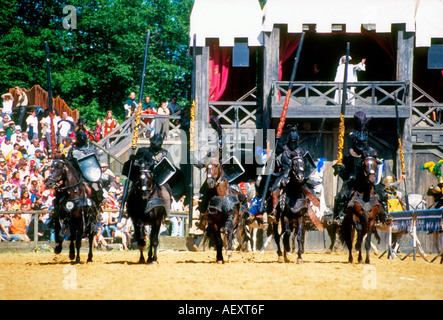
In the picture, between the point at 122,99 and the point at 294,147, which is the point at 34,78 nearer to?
the point at 122,99

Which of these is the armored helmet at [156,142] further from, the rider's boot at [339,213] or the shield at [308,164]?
the rider's boot at [339,213]

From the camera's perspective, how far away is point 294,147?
17.7 metres

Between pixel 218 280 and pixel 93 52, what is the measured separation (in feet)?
115

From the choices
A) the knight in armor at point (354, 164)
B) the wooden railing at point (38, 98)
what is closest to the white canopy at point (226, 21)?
the wooden railing at point (38, 98)

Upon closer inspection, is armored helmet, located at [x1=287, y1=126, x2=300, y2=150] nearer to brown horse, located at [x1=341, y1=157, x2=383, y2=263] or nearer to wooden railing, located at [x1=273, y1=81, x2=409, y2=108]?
brown horse, located at [x1=341, y1=157, x2=383, y2=263]

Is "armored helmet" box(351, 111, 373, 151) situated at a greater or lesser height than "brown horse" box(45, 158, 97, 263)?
greater

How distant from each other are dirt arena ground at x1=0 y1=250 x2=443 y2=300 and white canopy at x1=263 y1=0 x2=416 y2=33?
11286 millimetres

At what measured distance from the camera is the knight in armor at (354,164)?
55.8ft

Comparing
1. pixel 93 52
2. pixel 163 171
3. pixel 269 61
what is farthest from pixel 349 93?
pixel 93 52

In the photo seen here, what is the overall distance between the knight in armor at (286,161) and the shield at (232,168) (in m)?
0.91

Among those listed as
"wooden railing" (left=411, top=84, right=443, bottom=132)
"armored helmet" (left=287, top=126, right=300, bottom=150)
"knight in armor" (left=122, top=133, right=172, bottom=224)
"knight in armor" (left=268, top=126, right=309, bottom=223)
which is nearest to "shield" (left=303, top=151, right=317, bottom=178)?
"knight in armor" (left=268, top=126, right=309, bottom=223)

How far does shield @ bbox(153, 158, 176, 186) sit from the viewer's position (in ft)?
55.7

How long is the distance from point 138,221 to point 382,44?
1422cm
